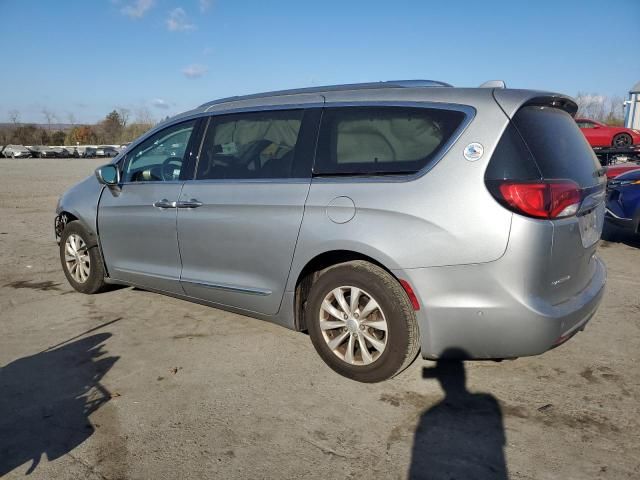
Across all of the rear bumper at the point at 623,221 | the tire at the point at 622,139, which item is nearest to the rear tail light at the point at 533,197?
the rear bumper at the point at 623,221

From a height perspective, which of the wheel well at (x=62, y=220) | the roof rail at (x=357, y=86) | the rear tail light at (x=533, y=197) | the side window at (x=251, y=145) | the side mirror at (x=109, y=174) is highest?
the roof rail at (x=357, y=86)

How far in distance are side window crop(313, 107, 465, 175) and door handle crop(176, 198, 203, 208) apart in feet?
3.54

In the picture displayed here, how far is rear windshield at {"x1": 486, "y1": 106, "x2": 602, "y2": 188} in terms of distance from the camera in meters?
2.95

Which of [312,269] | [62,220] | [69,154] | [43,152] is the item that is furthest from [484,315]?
[69,154]

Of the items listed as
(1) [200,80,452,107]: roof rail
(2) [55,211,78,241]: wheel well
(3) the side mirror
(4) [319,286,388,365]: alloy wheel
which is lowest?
(4) [319,286,388,365]: alloy wheel

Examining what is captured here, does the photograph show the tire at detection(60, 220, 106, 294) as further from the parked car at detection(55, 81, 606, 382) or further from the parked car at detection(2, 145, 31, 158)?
the parked car at detection(2, 145, 31, 158)

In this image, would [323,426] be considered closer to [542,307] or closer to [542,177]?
[542,307]

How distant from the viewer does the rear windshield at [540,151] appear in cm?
295

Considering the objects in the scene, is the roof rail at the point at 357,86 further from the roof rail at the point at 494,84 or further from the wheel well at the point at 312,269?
the wheel well at the point at 312,269

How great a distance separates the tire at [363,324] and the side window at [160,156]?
180cm

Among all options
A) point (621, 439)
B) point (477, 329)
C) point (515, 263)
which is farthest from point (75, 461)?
point (621, 439)

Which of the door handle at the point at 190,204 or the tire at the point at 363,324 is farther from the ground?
the door handle at the point at 190,204

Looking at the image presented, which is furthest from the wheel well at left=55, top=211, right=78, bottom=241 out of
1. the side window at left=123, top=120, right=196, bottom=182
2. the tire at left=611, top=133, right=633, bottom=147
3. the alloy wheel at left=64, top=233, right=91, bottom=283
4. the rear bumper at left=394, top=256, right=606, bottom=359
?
the tire at left=611, top=133, right=633, bottom=147

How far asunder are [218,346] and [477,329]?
2.02 meters
